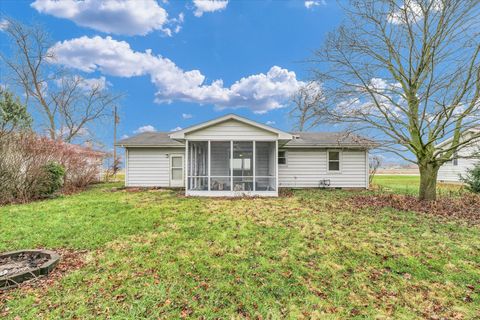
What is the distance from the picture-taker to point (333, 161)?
13742mm

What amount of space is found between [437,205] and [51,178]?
15.5 metres

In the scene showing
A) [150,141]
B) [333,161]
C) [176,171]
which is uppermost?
[150,141]

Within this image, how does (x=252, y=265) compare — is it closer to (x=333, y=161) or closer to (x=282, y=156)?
(x=282, y=156)

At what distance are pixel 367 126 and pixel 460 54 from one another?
4013 mm

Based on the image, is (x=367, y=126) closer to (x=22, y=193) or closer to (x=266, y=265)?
(x=266, y=265)

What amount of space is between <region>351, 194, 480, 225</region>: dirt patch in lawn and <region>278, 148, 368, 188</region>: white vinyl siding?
346cm

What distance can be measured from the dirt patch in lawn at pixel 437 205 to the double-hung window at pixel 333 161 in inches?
144

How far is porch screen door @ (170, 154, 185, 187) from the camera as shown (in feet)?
45.9

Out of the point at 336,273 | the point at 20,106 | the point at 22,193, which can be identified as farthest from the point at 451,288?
the point at 20,106

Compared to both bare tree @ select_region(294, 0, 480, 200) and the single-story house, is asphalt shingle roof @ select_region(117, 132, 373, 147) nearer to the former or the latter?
the single-story house

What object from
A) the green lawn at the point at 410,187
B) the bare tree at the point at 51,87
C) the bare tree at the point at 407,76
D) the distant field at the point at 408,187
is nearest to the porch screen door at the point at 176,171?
the bare tree at the point at 407,76

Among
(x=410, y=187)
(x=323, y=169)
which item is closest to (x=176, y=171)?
(x=323, y=169)

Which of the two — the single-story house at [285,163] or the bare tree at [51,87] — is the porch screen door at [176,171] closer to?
the single-story house at [285,163]

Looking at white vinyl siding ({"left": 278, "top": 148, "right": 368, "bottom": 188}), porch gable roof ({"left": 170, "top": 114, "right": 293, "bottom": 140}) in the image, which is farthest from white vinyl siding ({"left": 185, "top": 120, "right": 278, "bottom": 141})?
white vinyl siding ({"left": 278, "top": 148, "right": 368, "bottom": 188})
